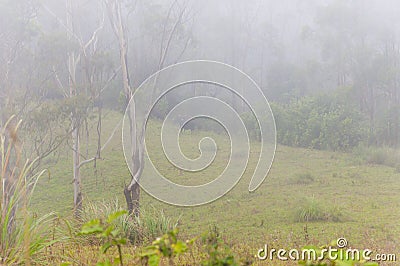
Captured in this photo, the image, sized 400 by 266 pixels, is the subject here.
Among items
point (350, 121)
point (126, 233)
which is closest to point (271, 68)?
point (350, 121)

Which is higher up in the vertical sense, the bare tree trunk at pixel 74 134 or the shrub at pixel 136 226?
the bare tree trunk at pixel 74 134

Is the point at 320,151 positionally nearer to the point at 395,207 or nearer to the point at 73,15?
the point at 395,207

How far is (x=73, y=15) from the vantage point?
7.76 metres

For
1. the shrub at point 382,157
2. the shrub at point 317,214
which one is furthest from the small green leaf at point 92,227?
the shrub at point 382,157

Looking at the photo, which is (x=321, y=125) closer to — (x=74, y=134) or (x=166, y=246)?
(x=74, y=134)

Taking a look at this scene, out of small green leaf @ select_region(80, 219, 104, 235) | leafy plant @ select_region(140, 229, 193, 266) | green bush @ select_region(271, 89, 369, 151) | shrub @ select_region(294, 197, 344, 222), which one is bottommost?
shrub @ select_region(294, 197, 344, 222)

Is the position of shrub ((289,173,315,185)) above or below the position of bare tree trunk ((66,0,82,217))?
below

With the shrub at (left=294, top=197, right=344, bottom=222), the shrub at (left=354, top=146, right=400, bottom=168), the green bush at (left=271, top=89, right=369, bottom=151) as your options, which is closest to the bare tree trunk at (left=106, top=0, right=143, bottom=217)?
the shrub at (left=294, top=197, right=344, bottom=222)

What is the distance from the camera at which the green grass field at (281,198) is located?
460 centimetres

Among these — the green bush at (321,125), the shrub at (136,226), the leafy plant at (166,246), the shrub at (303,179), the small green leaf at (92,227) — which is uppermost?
the green bush at (321,125)

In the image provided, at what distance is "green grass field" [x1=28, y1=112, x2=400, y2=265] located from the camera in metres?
4.60

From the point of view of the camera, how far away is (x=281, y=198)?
6.41 m

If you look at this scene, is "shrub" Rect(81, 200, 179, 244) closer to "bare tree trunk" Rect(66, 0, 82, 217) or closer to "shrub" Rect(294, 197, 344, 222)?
"shrub" Rect(294, 197, 344, 222)

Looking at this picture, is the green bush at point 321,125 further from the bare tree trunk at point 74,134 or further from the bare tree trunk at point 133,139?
the bare tree trunk at point 133,139
